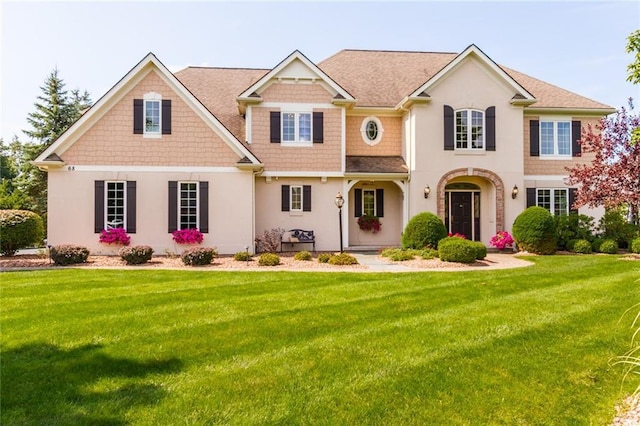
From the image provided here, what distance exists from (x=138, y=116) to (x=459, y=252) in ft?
39.2

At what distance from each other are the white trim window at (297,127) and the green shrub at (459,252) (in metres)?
7.24

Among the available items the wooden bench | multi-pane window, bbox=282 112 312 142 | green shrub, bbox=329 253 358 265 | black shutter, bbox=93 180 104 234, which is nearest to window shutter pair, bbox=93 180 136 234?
black shutter, bbox=93 180 104 234

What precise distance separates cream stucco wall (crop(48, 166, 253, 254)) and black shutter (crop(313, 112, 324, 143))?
331cm

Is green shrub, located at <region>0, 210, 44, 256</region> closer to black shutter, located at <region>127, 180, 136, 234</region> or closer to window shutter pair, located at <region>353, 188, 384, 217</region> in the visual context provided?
black shutter, located at <region>127, 180, 136, 234</region>

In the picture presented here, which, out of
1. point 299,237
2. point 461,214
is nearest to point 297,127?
point 299,237

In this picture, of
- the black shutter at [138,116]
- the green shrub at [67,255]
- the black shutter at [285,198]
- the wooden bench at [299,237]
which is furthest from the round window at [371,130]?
the green shrub at [67,255]

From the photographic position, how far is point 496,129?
1734 centimetres

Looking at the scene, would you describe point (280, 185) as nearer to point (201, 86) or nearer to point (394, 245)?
point (394, 245)

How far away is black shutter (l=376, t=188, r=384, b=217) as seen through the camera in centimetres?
1872

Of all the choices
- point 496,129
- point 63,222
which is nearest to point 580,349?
point 496,129

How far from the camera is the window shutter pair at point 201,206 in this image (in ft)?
49.8

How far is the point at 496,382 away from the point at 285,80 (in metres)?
14.8

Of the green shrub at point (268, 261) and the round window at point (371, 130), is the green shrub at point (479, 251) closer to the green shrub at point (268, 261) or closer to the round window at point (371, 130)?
the green shrub at point (268, 261)

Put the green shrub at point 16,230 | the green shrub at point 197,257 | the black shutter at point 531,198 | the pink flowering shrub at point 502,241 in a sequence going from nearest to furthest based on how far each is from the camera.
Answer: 1. the green shrub at point 197,257
2. the green shrub at point 16,230
3. the pink flowering shrub at point 502,241
4. the black shutter at point 531,198
